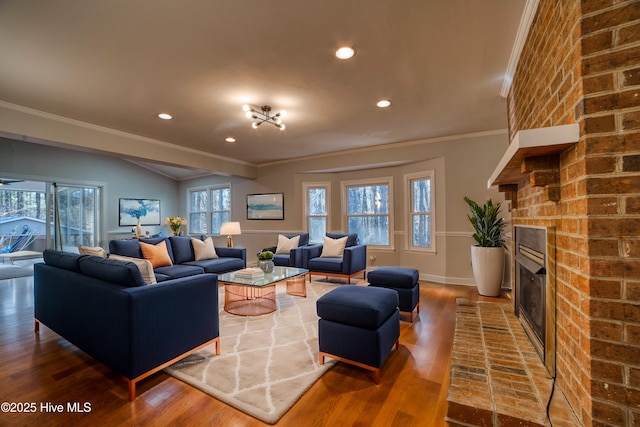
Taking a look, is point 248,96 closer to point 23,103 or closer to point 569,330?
point 23,103

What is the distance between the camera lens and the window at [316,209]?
251 inches

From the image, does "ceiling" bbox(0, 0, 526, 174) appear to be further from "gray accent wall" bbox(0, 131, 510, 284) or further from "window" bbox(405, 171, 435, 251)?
"window" bbox(405, 171, 435, 251)

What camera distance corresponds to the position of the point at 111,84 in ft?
9.15

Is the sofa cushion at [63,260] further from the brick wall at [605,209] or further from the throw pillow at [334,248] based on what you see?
the throw pillow at [334,248]

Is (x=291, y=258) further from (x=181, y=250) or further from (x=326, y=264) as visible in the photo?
(x=181, y=250)

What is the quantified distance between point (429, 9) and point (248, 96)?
2.00 m

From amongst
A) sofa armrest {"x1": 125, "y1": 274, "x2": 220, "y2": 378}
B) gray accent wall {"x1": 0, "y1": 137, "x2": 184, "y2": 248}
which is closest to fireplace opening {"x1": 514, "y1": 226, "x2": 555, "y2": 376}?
sofa armrest {"x1": 125, "y1": 274, "x2": 220, "y2": 378}

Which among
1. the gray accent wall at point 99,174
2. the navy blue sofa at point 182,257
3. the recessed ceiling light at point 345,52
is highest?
the recessed ceiling light at point 345,52

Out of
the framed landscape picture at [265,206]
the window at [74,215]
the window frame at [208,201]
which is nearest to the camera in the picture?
the window at [74,215]

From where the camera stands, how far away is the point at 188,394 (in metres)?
1.88

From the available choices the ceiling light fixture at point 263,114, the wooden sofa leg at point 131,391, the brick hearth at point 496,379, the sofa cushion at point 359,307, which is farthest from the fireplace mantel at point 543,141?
the ceiling light fixture at point 263,114

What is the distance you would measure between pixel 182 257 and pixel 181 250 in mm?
120

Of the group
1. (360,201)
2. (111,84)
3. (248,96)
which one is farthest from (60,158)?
(360,201)

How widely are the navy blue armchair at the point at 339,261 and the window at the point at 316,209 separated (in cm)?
114
